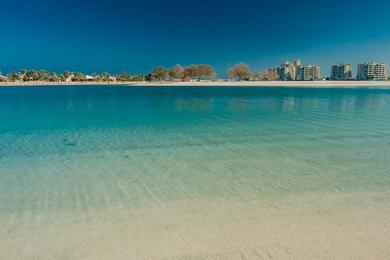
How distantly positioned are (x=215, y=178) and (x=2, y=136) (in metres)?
9.55

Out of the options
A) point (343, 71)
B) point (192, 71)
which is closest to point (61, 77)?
point (192, 71)

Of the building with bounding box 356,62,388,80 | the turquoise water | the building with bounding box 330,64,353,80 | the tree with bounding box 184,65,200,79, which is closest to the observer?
the turquoise water

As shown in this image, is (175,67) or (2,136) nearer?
(2,136)

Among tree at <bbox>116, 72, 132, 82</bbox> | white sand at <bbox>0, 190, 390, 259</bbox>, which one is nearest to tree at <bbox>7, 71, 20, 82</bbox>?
tree at <bbox>116, 72, 132, 82</bbox>

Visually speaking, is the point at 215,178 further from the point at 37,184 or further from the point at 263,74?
the point at 263,74

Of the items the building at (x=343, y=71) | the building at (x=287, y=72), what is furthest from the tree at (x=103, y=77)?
the building at (x=343, y=71)

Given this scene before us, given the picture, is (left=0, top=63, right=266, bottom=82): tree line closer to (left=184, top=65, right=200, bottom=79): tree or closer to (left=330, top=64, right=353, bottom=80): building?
(left=184, top=65, right=200, bottom=79): tree

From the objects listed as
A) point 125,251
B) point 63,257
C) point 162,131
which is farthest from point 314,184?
point 162,131

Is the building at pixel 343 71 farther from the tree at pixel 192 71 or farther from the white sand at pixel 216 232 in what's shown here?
the white sand at pixel 216 232

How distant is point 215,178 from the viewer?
19.3 ft

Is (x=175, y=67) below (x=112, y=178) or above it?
above

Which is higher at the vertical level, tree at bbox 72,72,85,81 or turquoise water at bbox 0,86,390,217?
tree at bbox 72,72,85,81

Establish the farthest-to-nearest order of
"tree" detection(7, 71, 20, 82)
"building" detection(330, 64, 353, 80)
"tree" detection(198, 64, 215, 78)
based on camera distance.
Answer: "building" detection(330, 64, 353, 80)
"tree" detection(7, 71, 20, 82)
"tree" detection(198, 64, 215, 78)

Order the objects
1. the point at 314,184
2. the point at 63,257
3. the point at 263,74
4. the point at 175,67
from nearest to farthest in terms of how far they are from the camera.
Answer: the point at 63,257 < the point at 314,184 < the point at 175,67 < the point at 263,74
